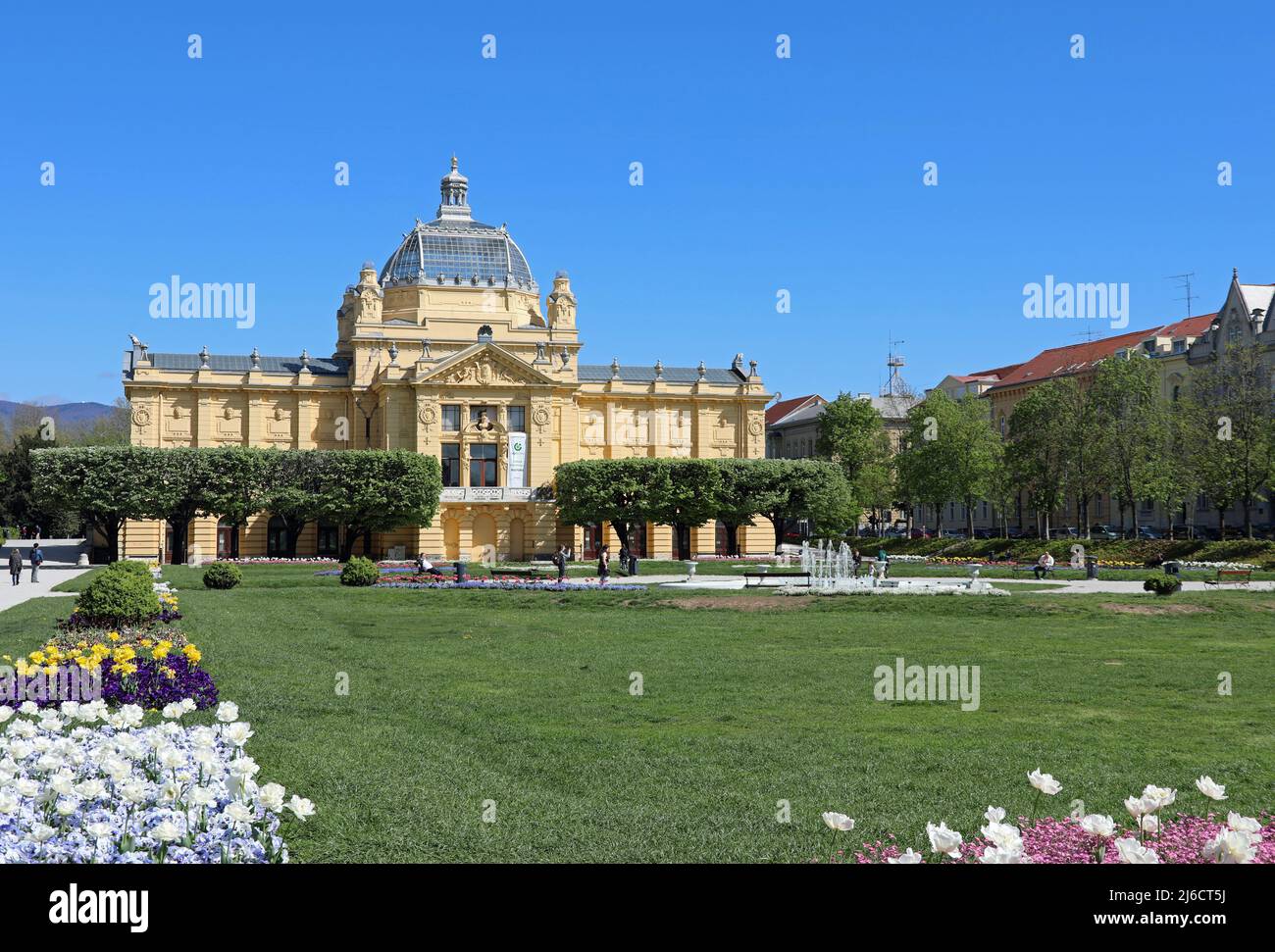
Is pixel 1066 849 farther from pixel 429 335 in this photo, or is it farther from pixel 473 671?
pixel 429 335

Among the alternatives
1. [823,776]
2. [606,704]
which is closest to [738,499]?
[606,704]

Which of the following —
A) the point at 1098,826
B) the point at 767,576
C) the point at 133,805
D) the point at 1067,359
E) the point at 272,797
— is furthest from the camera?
the point at 1067,359

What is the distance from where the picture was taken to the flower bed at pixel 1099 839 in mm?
6418

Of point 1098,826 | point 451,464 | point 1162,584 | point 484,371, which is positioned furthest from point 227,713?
point 484,371

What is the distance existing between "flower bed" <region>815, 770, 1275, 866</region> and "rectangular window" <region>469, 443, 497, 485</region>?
66146 millimetres

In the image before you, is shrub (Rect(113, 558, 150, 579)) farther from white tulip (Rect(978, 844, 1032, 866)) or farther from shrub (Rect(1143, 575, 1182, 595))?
shrub (Rect(1143, 575, 1182, 595))

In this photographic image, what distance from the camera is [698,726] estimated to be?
1549 centimetres

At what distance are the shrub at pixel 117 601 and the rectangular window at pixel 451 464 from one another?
158ft

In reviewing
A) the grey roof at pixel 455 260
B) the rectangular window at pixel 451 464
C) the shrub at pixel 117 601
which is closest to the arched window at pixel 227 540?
the rectangular window at pixel 451 464

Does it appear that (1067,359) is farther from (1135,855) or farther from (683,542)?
(1135,855)

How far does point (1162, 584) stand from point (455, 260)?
→ 2249 inches

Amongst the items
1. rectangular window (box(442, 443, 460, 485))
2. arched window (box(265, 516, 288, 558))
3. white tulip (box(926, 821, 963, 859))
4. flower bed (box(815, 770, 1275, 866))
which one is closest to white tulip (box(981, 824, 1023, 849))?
flower bed (box(815, 770, 1275, 866))

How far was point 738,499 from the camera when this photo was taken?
7000 centimetres
